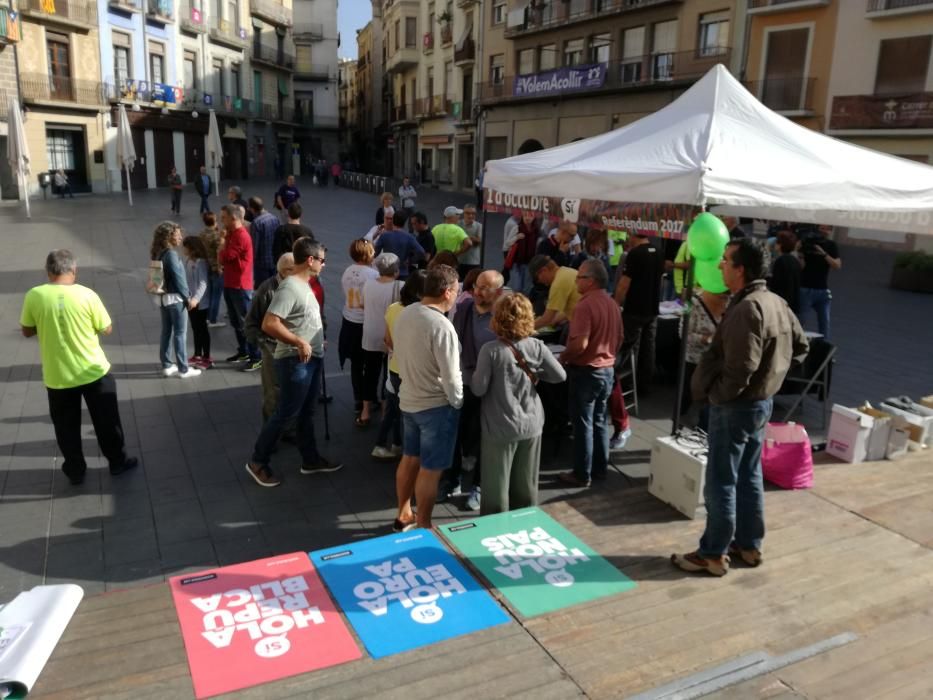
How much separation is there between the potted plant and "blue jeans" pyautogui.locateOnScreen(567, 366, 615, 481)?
12572 millimetres

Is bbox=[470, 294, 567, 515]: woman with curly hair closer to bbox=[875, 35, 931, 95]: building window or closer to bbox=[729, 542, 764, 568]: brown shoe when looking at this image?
bbox=[729, 542, 764, 568]: brown shoe

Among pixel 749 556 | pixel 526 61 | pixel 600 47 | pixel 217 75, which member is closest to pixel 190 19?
pixel 217 75

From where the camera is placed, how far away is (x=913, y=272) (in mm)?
14578

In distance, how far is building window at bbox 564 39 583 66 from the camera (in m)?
28.9

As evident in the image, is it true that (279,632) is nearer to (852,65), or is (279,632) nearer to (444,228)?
(444,228)

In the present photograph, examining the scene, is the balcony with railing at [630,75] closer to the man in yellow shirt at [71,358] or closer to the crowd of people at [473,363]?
the crowd of people at [473,363]

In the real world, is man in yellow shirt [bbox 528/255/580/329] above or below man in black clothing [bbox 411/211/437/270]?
below

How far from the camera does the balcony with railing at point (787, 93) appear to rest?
21281 millimetres

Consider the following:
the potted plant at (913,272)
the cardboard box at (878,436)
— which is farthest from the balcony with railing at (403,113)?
the cardboard box at (878,436)

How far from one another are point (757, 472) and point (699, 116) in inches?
127

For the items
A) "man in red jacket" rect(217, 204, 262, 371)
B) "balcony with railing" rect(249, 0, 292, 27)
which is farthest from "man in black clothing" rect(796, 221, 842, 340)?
"balcony with railing" rect(249, 0, 292, 27)

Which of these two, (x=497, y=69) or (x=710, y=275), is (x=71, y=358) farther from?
(x=497, y=69)

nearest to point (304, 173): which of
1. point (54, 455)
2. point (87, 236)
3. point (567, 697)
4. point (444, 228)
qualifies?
point (87, 236)

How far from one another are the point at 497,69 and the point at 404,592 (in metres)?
33.9
